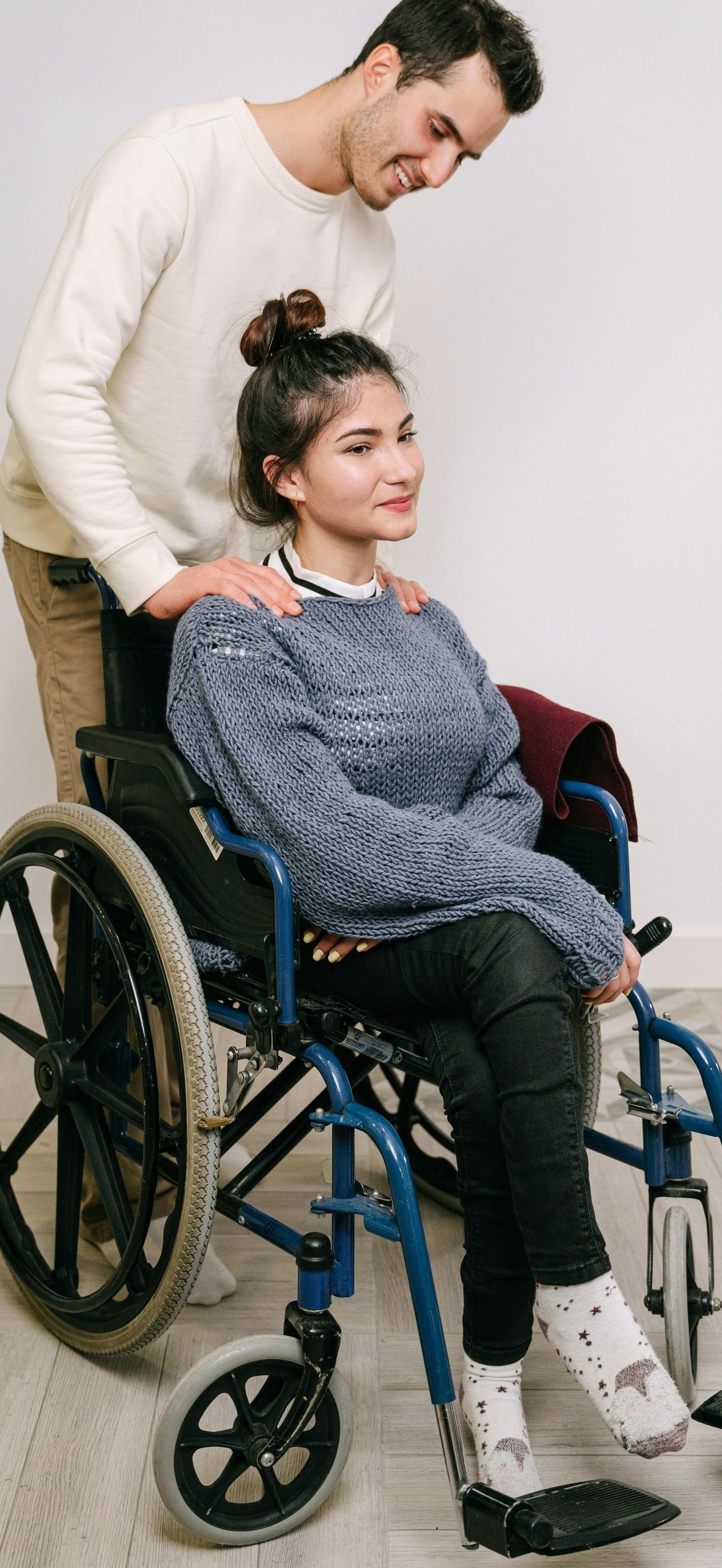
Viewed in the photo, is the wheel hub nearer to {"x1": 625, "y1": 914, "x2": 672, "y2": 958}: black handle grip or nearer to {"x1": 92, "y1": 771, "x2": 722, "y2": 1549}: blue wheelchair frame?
{"x1": 92, "y1": 771, "x2": 722, "y2": 1549}: blue wheelchair frame

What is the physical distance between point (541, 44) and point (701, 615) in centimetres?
101

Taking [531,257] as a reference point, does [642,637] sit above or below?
below

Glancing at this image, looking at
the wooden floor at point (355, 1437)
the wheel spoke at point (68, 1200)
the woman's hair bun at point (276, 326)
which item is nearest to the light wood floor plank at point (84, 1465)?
the wooden floor at point (355, 1437)

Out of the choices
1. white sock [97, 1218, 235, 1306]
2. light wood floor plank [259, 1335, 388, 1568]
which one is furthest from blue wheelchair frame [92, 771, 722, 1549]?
white sock [97, 1218, 235, 1306]

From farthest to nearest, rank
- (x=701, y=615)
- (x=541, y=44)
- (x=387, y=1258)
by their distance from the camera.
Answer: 1. (x=701, y=615)
2. (x=541, y=44)
3. (x=387, y=1258)

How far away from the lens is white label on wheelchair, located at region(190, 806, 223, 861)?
4.45ft

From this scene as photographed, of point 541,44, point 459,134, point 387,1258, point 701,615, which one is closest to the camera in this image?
point 459,134

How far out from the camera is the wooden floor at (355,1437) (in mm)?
1278

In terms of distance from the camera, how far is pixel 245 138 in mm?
1600

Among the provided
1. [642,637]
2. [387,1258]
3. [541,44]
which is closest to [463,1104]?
[387,1258]

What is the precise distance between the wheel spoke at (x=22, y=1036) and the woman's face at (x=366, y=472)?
659 millimetres

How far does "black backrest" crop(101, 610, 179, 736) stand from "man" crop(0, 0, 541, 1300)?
0.09m

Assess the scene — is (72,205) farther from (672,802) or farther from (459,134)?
(672,802)

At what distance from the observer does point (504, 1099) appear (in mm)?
1210
